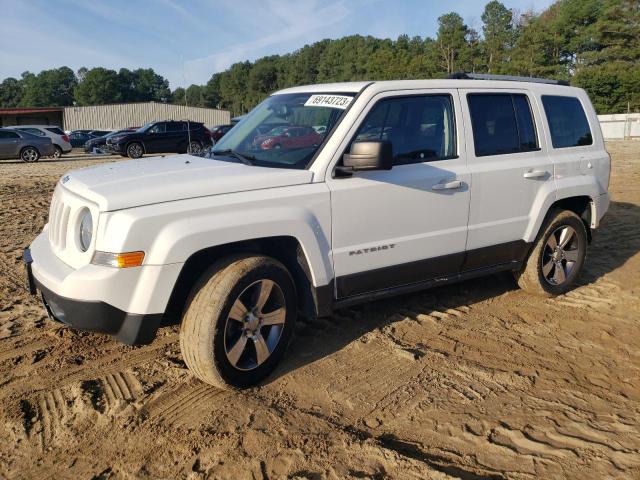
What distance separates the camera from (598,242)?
733 centimetres

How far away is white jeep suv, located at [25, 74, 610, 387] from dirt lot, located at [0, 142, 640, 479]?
38 cm

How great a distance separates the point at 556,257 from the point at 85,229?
4101 millimetres

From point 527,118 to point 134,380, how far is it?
3772 mm

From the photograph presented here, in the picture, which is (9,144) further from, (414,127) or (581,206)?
(581,206)

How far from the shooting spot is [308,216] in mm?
3516

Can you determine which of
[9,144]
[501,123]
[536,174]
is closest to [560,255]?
[536,174]

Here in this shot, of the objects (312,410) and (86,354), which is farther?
(86,354)

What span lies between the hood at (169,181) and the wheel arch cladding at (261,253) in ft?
1.14

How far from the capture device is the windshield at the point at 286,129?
3.82 metres

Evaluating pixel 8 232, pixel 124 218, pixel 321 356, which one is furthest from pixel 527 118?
A: pixel 8 232

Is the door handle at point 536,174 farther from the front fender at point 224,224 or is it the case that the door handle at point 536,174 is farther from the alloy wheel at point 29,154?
the alloy wheel at point 29,154

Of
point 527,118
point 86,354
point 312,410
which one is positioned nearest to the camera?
point 312,410

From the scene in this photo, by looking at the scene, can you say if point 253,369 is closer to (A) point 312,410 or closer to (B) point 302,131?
(A) point 312,410

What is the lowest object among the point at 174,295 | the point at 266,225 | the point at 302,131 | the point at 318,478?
the point at 318,478
